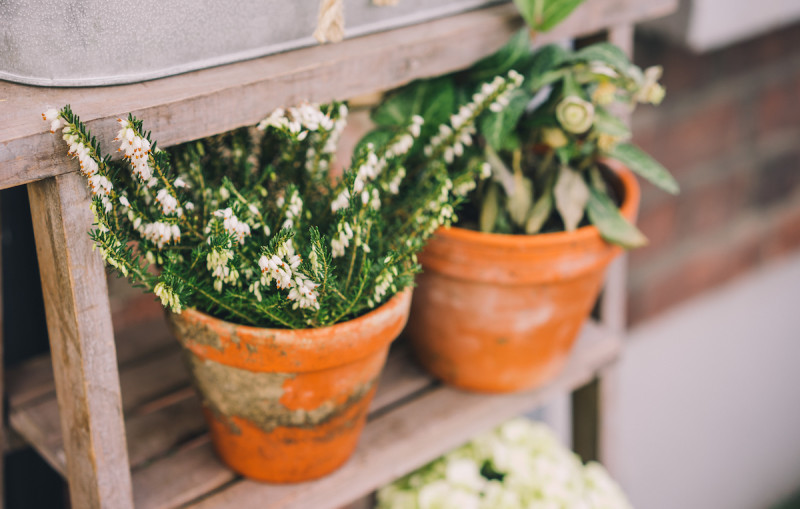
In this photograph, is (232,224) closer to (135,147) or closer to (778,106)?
(135,147)

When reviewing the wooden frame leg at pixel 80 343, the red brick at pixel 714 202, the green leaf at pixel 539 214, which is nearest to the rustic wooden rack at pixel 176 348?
the wooden frame leg at pixel 80 343

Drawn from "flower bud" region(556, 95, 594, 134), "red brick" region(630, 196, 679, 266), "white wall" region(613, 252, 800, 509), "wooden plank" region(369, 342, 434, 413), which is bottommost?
"white wall" region(613, 252, 800, 509)

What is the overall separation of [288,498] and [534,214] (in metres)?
0.47

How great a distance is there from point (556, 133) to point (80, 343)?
61cm

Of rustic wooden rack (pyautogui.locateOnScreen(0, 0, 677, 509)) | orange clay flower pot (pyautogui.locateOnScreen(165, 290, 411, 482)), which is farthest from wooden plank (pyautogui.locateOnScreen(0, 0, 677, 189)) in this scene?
orange clay flower pot (pyautogui.locateOnScreen(165, 290, 411, 482))

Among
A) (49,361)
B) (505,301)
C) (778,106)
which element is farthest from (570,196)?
(778,106)

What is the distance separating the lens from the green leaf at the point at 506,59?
0.94 m

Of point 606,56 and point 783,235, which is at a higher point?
point 606,56

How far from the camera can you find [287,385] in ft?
2.80

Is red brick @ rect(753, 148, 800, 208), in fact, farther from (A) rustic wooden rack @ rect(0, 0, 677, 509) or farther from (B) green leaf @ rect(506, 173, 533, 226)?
(B) green leaf @ rect(506, 173, 533, 226)

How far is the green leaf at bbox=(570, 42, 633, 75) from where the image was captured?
0.94m

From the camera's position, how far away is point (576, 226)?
100 cm

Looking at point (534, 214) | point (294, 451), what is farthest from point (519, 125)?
point (294, 451)

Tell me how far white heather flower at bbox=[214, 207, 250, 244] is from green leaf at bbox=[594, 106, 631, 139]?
46 centimetres
